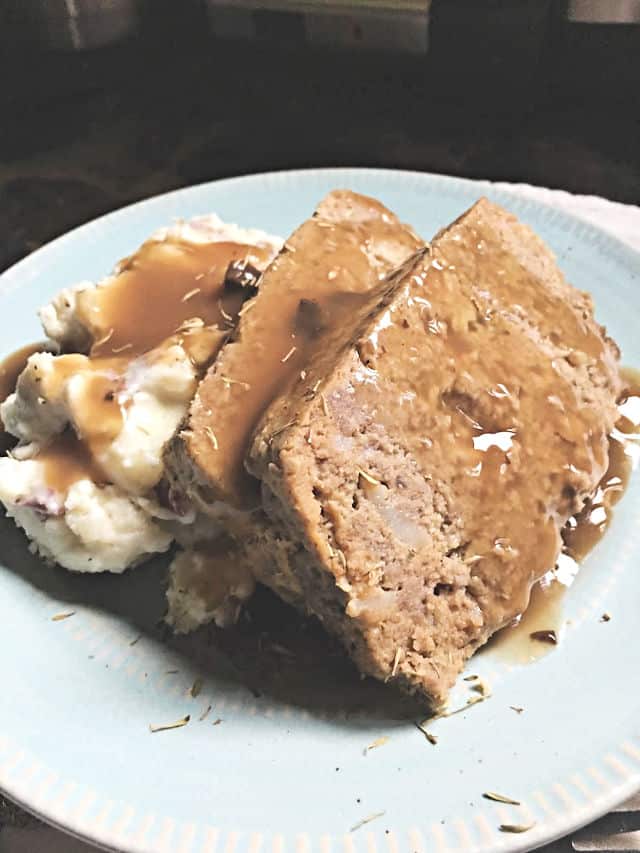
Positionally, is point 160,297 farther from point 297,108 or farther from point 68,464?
point 297,108

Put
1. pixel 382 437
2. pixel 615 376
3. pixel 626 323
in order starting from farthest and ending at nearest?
1. pixel 626 323
2. pixel 615 376
3. pixel 382 437

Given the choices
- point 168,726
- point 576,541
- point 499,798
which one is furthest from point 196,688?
point 576,541

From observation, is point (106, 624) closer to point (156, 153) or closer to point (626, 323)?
point (626, 323)

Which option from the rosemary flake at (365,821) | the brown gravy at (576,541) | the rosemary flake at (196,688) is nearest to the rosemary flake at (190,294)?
the rosemary flake at (196,688)

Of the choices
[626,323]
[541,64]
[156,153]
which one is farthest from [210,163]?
[626,323]

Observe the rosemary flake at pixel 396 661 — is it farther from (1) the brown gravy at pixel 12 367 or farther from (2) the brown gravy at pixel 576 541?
(1) the brown gravy at pixel 12 367

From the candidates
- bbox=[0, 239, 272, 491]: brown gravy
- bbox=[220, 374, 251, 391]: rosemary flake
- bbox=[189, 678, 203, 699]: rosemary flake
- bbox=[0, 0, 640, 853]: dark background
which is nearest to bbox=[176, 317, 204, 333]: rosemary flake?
bbox=[0, 239, 272, 491]: brown gravy
